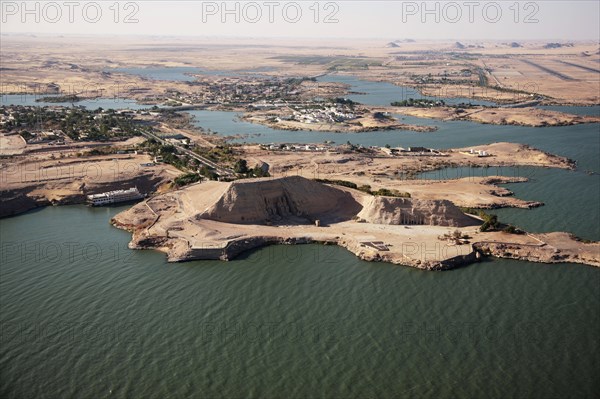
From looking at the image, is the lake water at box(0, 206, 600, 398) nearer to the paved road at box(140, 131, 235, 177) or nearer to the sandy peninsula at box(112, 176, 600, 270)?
the sandy peninsula at box(112, 176, 600, 270)

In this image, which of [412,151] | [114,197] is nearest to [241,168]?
[114,197]

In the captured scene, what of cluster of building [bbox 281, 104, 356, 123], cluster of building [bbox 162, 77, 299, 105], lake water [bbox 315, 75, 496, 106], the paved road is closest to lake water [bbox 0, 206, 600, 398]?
the paved road

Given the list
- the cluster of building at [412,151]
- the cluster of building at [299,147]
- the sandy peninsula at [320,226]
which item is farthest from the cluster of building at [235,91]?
the sandy peninsula at [320,226]

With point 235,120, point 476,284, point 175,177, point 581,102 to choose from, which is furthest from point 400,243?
point 581,102

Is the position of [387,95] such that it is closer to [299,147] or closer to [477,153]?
[299,147]

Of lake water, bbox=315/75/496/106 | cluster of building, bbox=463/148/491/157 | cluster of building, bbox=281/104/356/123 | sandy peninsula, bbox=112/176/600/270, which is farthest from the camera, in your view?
lake water, bbox=315/75/496/106

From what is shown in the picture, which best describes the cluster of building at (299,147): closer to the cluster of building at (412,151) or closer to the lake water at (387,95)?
the cluster of building at (412,151)
